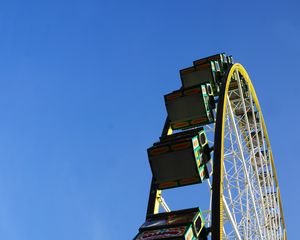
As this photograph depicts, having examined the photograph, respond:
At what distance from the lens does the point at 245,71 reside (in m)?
18.4

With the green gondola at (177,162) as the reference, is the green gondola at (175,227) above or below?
below

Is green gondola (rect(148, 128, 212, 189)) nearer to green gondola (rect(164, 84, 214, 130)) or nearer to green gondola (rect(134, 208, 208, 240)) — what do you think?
green gondola (rect(134, 208, 208, 240))

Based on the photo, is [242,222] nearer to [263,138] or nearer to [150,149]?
[150,149]

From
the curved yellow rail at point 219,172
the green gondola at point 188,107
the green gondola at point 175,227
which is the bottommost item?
the green gondola at point 175,227

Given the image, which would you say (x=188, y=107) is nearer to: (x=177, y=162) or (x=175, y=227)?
(x=177, y=162)

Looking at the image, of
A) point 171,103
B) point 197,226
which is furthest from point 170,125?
point 197,226

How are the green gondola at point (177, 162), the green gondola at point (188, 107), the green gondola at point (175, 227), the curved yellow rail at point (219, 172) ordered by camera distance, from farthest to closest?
the green gondola at point (188, 107)
the green gondola at point (177, 162)
the green gondola at point (175, 227)
the curved yellow rail at point (219, 172)

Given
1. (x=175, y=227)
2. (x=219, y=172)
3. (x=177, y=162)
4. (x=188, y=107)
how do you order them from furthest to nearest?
1. (x=188, y=107)
2. (x=177, y=162)
3. (x=219, y=172)
4. (x=175, y=227)

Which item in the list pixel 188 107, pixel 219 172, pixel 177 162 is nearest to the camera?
pixel 219 172

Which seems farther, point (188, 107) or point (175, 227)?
point (188, 107)

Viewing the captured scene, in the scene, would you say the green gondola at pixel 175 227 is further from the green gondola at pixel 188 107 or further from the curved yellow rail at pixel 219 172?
the green gondola at pixel 188 107

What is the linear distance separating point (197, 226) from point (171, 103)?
5.50m

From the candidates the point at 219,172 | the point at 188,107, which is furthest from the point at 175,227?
the point at 188,107

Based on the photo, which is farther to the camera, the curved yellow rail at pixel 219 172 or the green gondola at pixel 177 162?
the green gondola at pixel 177 162
